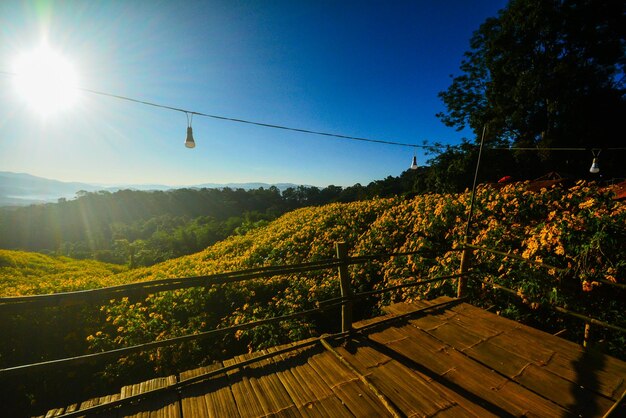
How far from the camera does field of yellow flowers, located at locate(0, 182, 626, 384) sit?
4395 millimetres

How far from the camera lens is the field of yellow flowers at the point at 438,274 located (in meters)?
4.39

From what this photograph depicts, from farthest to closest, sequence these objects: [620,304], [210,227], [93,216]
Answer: [93,216]
[210,227]
[620,304]

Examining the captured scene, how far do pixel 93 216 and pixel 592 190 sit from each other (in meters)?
56.5

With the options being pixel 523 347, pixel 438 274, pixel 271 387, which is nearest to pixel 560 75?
pixel 438 274

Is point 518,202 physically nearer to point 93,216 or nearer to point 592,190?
point 592,190

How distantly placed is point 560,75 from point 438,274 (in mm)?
14637

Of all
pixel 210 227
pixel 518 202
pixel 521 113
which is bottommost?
pixel 210 227

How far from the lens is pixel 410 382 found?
2438mm

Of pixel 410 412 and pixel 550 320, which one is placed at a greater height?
pixel 410 412

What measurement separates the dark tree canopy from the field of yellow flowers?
295 inches

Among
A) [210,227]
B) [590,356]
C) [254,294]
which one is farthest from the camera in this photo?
[210,227]

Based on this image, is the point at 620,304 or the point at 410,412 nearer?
the point at 410,412

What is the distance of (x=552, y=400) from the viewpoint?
2254 millimetres

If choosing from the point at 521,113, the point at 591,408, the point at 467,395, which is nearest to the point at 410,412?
the point at 467,395
